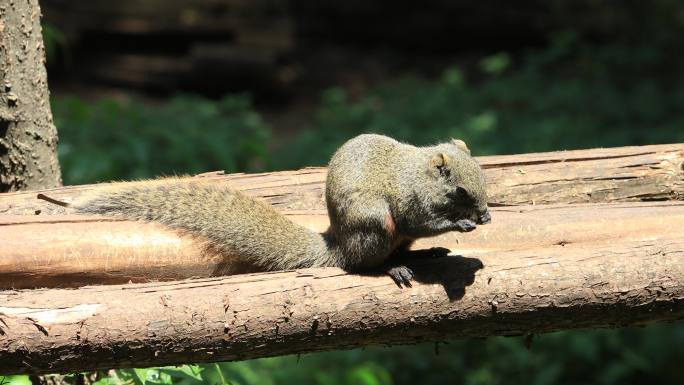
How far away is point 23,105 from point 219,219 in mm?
1284

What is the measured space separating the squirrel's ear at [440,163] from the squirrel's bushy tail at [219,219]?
0.63m

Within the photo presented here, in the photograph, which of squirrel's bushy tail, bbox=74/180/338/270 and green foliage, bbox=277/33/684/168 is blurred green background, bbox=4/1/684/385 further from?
squirrel's bushy tail, bbox=74/180/338/270

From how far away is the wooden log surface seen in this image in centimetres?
337

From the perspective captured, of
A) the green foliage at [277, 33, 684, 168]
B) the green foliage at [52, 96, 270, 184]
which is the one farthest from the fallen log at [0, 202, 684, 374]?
the green foliage at [277, 33, 684, 168]

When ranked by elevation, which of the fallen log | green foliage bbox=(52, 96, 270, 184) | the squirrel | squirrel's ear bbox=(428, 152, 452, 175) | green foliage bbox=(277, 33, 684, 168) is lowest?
the fallen log

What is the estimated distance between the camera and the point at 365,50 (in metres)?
14.8

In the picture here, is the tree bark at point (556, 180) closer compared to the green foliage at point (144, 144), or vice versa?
the tree bark at point (556, 180)

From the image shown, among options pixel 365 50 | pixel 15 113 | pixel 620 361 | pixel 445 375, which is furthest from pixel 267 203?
pixel 365 50

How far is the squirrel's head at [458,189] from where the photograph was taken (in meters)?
3.63

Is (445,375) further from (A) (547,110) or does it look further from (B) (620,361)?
(A) (547,110)

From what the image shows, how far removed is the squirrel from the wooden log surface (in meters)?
0.10

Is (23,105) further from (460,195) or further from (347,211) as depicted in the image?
(460,195)

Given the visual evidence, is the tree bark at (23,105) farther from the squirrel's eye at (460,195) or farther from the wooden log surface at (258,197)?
the squirrel's eye at (460,195)

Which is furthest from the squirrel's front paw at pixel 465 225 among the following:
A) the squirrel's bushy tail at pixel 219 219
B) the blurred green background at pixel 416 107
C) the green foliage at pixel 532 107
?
the green foliage at pixel 532 107
